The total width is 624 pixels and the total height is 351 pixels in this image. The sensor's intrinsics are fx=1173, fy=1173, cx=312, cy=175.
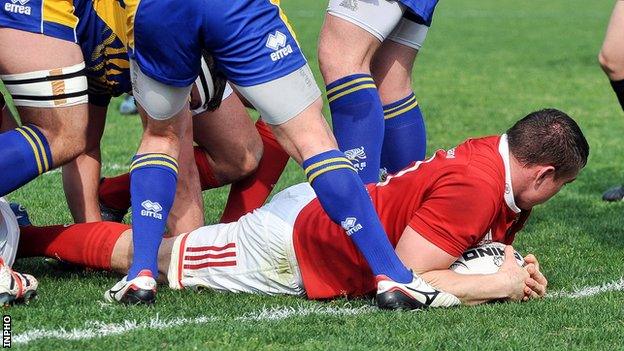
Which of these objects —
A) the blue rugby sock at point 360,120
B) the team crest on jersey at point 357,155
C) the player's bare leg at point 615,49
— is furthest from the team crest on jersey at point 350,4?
the player's bare leg at point 615,49

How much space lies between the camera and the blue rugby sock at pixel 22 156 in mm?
4758

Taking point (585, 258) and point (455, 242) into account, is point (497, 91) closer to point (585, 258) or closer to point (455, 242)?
point (585, 258)

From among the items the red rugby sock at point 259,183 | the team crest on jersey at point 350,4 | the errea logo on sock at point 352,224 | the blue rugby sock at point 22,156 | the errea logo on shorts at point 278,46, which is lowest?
the red rugby sock at point 259,183

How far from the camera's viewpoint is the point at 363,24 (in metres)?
5.26

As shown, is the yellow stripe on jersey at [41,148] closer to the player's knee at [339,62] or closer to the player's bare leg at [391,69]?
the player's knee at [339,62]

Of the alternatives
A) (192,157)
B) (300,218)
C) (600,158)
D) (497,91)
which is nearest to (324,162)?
(300,218)

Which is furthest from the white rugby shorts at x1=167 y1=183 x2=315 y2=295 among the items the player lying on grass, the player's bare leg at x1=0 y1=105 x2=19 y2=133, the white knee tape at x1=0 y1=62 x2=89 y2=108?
the player's bare leg at x1=0 y1=105 x2=19 y2=133

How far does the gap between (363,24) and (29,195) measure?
279 centimetres

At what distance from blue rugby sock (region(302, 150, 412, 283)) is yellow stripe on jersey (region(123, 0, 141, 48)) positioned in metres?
0.91

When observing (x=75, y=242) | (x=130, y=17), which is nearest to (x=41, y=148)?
(x=75, y=242)

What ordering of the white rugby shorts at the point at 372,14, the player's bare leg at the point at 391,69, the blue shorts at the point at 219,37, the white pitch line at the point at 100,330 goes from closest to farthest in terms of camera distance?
the white pitch line at the point at 100,330 → the blue shorts at the point at 219,37 → the white rugby shorts at the point at 372,14 → the player's bare leg at the point at 391,69

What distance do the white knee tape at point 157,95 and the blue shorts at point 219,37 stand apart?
0.37 feet

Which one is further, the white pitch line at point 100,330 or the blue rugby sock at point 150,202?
the blue rugby sock at point 150,202

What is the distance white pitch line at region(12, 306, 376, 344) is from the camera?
4.02 metres
